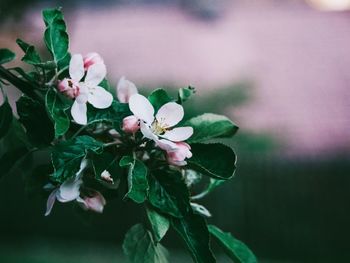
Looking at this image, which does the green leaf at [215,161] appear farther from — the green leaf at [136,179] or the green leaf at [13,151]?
the green leaf at [13,151]

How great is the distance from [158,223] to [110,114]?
18 centimetres

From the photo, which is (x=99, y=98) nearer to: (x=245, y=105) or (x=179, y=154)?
(x=179, y=154)

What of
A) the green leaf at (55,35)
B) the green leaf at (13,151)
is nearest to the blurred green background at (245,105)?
the green leaf at (13,151)

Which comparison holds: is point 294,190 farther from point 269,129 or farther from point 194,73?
point 194,73

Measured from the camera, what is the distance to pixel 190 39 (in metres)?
A: 8.12

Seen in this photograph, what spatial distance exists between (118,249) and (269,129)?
211 cm

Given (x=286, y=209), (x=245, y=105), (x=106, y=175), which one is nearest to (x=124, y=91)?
(x=106, y=175)

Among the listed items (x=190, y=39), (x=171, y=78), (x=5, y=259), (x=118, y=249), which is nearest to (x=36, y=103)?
(x=5, y=259)

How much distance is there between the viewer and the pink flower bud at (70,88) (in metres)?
0.84

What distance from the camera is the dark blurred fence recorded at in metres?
5.30

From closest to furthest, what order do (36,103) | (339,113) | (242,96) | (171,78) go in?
1. (36,103)
2. (242,96)
3. (339,113)
4. (171,78)

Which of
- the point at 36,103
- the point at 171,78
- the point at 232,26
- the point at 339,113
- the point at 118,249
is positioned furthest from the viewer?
the point at 232,26

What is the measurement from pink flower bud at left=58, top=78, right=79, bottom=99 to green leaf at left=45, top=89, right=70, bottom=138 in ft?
0.04

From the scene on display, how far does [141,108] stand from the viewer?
32.5 inches
